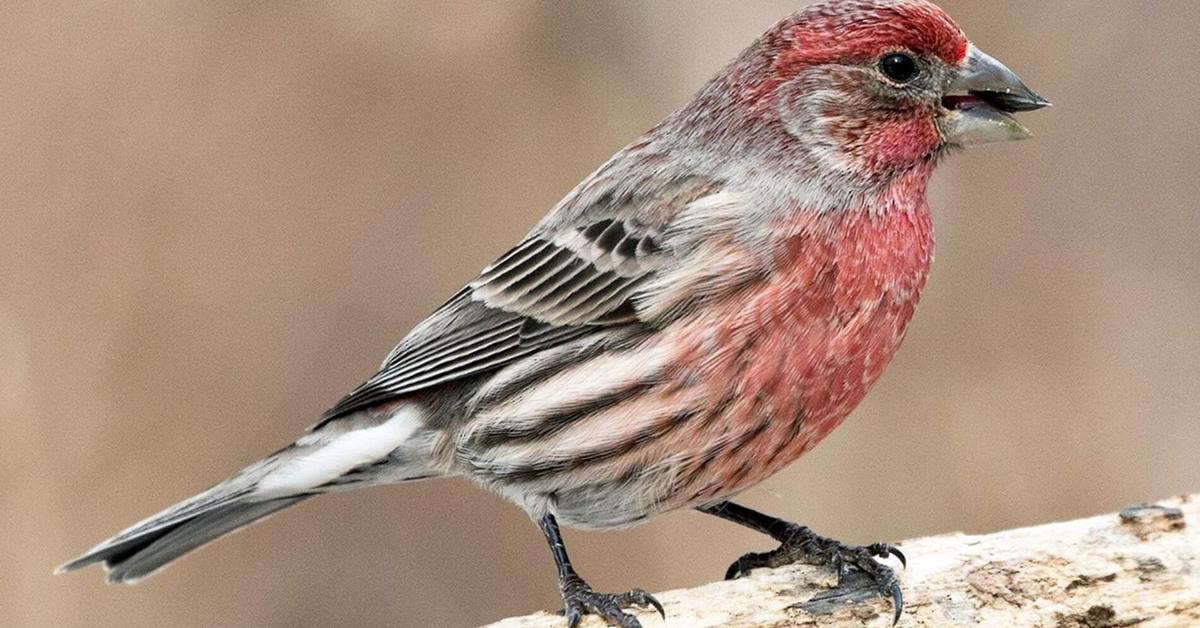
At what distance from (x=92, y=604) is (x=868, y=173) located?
369 cm

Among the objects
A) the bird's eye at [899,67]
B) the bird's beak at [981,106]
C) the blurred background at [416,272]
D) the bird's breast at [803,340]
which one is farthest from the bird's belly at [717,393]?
the blurred background at [416,272]

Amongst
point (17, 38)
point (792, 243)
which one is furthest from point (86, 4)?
point (792, 243)

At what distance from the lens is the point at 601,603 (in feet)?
15.9

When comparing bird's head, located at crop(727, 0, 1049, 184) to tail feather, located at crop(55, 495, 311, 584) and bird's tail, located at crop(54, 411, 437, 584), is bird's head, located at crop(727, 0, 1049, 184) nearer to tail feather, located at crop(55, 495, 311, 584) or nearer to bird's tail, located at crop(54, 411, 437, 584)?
bird's tail, located at crop(54, 411, 437, 584)

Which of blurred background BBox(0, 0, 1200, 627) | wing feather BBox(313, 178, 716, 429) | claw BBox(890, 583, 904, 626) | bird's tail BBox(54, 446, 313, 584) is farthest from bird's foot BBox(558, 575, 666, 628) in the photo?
blurred background BBox(0, 0, 1200, 627)

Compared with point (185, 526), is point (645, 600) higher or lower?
lower

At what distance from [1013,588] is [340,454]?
7.41 ft

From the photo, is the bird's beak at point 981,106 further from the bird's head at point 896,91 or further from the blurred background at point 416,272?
the blurred background at point 416,272

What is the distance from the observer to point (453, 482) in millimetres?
7043

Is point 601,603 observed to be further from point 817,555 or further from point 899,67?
point 899,67

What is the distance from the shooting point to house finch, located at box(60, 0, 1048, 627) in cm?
489

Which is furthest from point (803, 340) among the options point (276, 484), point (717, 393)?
point (276, 484)

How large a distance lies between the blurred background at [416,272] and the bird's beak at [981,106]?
2.30 m

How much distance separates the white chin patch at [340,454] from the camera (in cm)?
541
